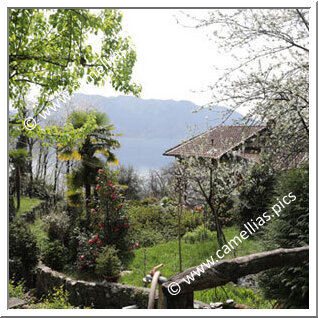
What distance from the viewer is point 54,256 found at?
5.01 metres

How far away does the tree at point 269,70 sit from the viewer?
10.4 ft

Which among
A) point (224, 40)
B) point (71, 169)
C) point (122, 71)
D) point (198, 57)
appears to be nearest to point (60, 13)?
point (122, 71)

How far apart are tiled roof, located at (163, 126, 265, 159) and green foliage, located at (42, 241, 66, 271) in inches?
90.3

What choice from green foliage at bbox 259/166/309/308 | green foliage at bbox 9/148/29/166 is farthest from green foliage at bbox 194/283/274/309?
green foliage at bbox 9/148/29/166

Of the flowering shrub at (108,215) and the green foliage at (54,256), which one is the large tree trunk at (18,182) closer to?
the green foliage at (54,256)

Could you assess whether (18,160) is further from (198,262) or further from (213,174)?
(198,262)

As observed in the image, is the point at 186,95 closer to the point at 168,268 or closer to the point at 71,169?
the point at 168,268

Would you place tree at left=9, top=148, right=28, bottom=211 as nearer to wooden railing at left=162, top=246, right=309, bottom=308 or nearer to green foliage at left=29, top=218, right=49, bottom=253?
green foliage at left=29, top=218, right=49, bottom=253

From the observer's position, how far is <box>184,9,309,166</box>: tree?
10.4ft

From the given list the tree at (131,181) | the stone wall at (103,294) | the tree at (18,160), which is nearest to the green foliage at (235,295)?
the stone wall at (103,294)

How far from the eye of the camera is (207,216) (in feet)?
21.5

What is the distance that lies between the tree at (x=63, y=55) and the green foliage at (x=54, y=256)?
2394 mm

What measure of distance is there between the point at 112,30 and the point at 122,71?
1.33 feet

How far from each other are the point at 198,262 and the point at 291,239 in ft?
5.25
